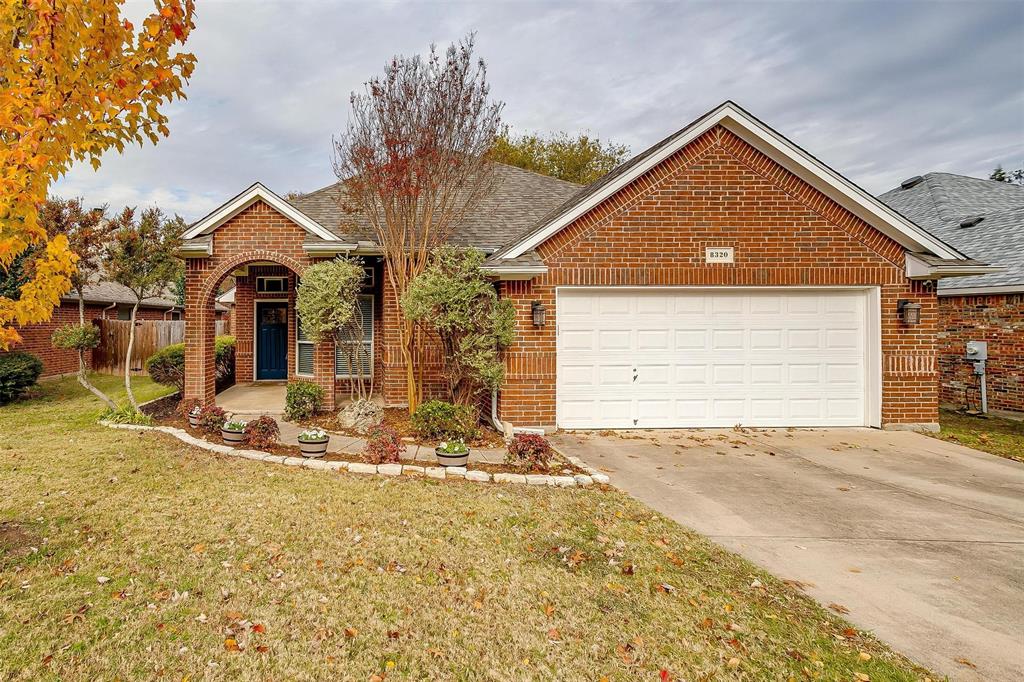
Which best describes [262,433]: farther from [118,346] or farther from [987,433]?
[118,346]

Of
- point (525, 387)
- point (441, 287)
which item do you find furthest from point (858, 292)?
point (441, 287)

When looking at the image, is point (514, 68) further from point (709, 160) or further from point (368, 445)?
point (368, 445)

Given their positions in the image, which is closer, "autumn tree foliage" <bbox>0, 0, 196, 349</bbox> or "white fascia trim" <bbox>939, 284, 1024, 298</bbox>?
"autumn tree foliage" <bbox>0, 0, 196, 349</bbox>

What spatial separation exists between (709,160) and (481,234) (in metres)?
5.01

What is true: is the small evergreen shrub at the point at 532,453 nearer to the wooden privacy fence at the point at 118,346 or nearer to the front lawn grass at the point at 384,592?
the front lawn grass at the point at 384,592

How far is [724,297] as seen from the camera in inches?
355

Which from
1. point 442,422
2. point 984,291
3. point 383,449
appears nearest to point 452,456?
point 383,449

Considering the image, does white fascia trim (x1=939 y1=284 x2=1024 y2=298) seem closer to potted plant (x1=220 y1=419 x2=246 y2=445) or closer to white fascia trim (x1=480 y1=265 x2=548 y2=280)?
white fascia trim (x1=480 y1=265 x2=548 y2=280)

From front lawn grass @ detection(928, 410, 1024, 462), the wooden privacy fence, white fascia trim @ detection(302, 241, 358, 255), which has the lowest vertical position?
front lawn grass @ detection(928, 410, 1024, 462)

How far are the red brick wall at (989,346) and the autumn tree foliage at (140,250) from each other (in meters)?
17.4

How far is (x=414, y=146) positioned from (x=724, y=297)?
249 inches

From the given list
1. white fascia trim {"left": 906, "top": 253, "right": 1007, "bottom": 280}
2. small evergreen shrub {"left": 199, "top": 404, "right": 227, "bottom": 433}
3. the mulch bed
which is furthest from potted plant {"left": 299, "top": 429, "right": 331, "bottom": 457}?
white fascia trim {"left": 906, "top": 253, "right": 1007, "bottom": 280}

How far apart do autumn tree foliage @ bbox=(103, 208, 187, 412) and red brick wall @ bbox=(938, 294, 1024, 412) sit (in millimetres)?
17418

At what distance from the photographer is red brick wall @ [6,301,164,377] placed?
14.9m
